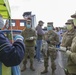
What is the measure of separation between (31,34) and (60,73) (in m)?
1.86

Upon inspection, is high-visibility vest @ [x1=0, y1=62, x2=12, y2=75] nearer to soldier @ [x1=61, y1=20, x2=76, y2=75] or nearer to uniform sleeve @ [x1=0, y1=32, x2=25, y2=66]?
uniform sleeve @ [x1=0, y1=32, x2=25, y2=66]

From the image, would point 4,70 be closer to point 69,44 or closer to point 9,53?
point 9,53

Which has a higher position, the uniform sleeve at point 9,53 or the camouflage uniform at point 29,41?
the uniform sleeve at point 9,53

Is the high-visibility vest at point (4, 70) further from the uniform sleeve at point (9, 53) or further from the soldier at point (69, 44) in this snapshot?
the soldier at point (69, 44)

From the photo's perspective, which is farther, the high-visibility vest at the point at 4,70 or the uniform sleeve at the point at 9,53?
the high-visibility vest at the point at 4,70

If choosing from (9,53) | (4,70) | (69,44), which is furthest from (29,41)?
(9,53)

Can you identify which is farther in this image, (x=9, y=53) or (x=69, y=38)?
(x=69, y=38)

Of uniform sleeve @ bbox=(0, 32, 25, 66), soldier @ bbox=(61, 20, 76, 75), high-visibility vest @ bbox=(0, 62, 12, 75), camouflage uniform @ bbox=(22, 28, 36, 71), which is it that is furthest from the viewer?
camouflage uniform @ bbox=(22, 28, 36, 71)

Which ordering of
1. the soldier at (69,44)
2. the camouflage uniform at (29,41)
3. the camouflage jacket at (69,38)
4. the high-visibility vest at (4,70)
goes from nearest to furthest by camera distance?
1. the high-visibility vest at (4,70)
2. the soldier at (69,44)
3. the camouflage jacket at (69,38)
4. the camouflage uniform at (29,41)

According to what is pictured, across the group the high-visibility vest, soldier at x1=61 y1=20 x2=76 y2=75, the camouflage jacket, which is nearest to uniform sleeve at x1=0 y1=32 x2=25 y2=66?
the high-visibility vest

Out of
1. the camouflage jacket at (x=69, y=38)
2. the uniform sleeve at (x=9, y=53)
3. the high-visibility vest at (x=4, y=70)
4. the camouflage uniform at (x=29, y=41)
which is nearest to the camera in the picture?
the uniform sleeve at (x=9, y=53)

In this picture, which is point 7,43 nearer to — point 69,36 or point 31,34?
point 69,36

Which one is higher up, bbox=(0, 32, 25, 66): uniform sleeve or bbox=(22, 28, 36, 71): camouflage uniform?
bbox=(0, 32, 25, 66): uniform sleeve

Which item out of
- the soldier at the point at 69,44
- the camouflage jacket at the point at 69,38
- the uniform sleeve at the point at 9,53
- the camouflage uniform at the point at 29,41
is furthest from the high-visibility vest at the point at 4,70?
the camouflage uniform at the point at 29,41
